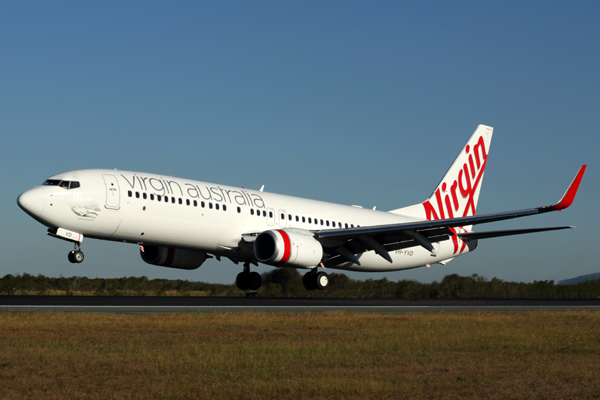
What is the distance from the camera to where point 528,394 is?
9.39 meters

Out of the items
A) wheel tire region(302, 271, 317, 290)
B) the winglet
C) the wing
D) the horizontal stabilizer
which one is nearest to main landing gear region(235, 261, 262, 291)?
wheel tire region(302, 271, 317, 290)

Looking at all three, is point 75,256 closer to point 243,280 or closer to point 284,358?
point 243,280

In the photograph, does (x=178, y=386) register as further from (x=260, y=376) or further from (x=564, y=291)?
(x=564, y=291)

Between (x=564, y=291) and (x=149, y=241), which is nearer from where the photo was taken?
(x=149, y=241)

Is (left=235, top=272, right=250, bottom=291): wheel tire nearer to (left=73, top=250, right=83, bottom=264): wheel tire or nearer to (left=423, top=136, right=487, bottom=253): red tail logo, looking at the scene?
(left=73, top=250, right=83, bottom=264): wheel tire

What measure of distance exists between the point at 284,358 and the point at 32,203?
1615 cm

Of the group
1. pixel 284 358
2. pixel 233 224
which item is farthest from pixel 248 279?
pixel 284 358

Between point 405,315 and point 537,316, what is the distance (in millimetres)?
5270

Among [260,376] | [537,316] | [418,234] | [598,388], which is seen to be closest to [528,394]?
[598,388]

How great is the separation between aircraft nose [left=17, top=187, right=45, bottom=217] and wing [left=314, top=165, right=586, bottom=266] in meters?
12.4

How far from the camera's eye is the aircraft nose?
25.0 m

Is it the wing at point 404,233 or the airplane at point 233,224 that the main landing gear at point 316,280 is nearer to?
the airplane at point 233,224

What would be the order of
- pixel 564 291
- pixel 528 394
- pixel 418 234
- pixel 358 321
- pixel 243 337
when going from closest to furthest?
pixel 528 394, pixel 243 337, pixel 358 321, pixel 418 234, pixel 564 291

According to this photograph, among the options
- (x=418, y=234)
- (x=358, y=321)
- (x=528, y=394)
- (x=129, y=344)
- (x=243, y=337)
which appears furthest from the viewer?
(x=418, y=234)
